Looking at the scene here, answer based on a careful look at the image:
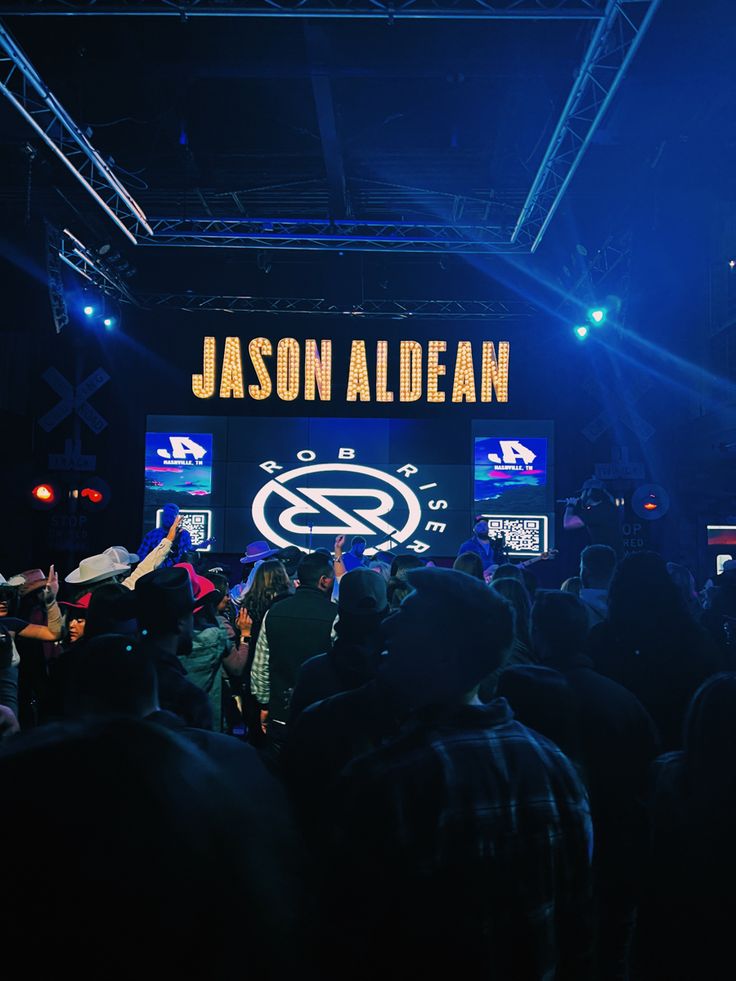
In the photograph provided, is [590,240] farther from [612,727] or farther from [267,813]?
[267,813]

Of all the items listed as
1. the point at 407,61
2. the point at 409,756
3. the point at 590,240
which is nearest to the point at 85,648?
the point at 409,756

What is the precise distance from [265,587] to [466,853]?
12.4 feet

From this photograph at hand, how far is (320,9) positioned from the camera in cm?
639

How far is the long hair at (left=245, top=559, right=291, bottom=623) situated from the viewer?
5.08 meters

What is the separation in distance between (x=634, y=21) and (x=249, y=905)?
766 centimetres

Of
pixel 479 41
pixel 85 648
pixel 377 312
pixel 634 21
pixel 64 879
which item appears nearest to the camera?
pixel 64 879

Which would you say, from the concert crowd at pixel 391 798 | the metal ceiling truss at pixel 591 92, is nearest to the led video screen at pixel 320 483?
the metal ceiling truss at pixel 591 92

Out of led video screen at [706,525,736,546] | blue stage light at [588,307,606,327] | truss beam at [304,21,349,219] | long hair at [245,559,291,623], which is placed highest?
truss beam at [304,21,349,219]

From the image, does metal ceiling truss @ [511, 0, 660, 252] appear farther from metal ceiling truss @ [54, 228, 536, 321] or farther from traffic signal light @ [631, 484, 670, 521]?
traffic signal light @ [631, 484, 670, 521]

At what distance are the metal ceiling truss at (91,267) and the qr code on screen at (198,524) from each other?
4.01 metres

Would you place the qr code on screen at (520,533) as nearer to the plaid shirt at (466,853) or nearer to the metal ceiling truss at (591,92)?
the metal ceiling truss at (591,92)

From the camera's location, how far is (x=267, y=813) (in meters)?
0.79

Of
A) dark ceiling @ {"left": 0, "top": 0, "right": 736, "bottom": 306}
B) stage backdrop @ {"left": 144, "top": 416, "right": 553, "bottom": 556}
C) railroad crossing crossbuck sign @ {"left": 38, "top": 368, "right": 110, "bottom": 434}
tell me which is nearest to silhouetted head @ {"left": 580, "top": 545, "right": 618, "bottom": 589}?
dark ceiling @ {"left": 0, "top": 0, "right": 736, "bottom": 306}

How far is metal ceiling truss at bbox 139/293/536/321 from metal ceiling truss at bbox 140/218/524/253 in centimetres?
157
